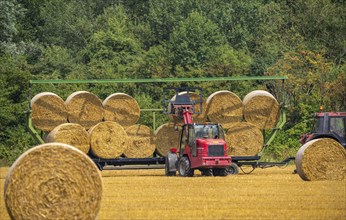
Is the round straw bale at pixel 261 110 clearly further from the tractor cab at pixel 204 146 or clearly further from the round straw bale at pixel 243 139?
the tractor cab at pixel 204 146

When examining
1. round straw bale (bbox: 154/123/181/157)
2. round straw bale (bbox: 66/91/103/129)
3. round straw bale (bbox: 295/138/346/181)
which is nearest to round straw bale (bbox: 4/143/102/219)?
round straw bale (bbox: 295/138/346/181)

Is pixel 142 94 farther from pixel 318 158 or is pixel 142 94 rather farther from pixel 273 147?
pixel 318 158

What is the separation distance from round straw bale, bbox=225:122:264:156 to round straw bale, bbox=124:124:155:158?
2488mm

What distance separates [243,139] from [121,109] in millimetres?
3983

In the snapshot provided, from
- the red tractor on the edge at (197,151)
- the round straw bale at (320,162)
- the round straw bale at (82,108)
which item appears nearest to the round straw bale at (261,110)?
the red tractor on the edge at (197,151)

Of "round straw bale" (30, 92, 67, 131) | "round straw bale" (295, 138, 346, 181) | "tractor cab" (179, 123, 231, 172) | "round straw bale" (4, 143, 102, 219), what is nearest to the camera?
"round straw bale" (4, 143, 102, 219)

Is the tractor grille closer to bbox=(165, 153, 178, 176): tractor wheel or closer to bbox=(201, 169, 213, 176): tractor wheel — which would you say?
bbox=(201, 169, 213, 176): tractor wheel

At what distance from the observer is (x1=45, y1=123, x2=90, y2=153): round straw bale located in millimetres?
31969

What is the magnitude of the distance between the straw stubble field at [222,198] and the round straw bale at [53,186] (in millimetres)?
768

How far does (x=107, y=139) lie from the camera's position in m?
33.0

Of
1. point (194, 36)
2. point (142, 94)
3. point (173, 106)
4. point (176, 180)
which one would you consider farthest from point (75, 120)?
point (194, 36)

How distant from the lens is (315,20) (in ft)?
210

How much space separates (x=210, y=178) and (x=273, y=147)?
1384 cm

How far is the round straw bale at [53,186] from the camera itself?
17.8 m
